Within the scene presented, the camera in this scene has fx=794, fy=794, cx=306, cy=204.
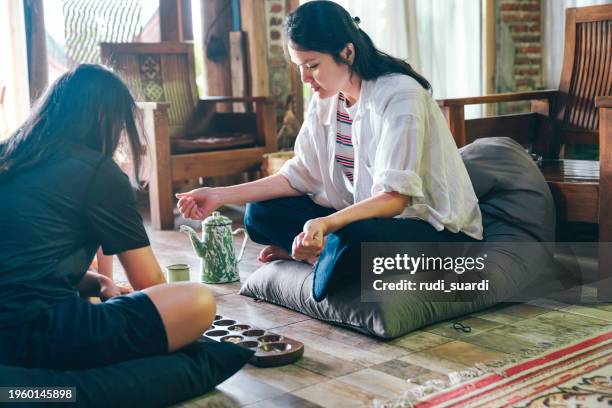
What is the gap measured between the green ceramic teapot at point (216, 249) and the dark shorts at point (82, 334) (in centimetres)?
117

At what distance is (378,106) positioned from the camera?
2.40 m

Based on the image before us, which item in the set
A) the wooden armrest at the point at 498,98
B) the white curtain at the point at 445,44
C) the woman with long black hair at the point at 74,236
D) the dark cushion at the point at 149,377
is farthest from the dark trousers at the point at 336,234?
the white curtain at the point at 445,44

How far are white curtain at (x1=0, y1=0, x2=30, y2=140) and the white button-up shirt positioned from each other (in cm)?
245

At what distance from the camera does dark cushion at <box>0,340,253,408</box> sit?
66.4 inches

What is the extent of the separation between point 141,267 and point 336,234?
2.15 feet

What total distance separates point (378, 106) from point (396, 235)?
393mm

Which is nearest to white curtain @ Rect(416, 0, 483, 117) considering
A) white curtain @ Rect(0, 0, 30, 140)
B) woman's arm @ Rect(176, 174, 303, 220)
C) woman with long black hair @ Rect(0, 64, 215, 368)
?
white curtain @ Rect(0, 0, 30, 140)

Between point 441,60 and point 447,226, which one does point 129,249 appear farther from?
point 441,60

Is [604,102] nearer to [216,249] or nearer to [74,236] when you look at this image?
[216,249]

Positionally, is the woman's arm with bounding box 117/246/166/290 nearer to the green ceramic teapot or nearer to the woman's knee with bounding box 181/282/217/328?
the woman's knee with bounding box 181/282/217/328

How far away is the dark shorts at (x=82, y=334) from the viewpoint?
171 centimetres

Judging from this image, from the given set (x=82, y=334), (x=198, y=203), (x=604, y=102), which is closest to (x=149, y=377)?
(x=82, y=334)

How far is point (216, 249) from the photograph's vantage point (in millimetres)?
3008

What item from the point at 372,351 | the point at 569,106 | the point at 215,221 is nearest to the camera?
the point at 372,351
